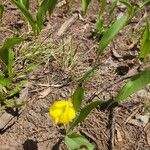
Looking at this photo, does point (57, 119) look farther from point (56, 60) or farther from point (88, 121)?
point (56, 60)

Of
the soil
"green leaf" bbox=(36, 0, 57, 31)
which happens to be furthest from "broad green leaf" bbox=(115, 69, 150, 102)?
"green leaf" bbox=(36, 0, 57, 31)

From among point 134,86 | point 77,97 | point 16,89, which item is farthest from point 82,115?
point 16,89

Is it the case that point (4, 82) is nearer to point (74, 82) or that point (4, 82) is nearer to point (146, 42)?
point (74, 82)

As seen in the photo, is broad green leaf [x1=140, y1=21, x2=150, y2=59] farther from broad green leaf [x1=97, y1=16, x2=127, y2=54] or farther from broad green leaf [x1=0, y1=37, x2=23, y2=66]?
broad green leaf [x1=0, y1=37, x2=23, y2=66]

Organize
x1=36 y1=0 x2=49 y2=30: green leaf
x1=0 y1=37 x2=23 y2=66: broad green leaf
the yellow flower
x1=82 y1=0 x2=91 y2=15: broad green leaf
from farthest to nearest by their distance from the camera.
→ x1=82 y1=0 x2=91 y2=15: broad green leaf → x1=36 y1=0 x2=49 y2=30: green leaf → x1=0 y1=37 x2=23 y2=66: broad green leaf → the yellow flower

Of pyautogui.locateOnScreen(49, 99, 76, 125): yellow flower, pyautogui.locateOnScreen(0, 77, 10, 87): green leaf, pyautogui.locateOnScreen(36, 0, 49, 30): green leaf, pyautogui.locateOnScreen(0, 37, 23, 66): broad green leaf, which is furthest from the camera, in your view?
pyautogui.locateOnScreen(36, 0, 49, 30): green leaf

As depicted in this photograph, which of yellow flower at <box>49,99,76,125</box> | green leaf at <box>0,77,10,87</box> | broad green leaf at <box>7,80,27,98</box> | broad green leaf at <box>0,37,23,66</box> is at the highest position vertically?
broad green leaf at <box>0,37,23,66</box>

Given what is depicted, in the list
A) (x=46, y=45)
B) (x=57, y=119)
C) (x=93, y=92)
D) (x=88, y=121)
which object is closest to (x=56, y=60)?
(x=46, y=45)

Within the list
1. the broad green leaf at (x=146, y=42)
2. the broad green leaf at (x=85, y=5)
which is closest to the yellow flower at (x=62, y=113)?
the broad green leaf at (x=146, y=42)

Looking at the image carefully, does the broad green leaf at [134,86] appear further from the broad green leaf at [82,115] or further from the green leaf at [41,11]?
the green leaf at [41,11]
